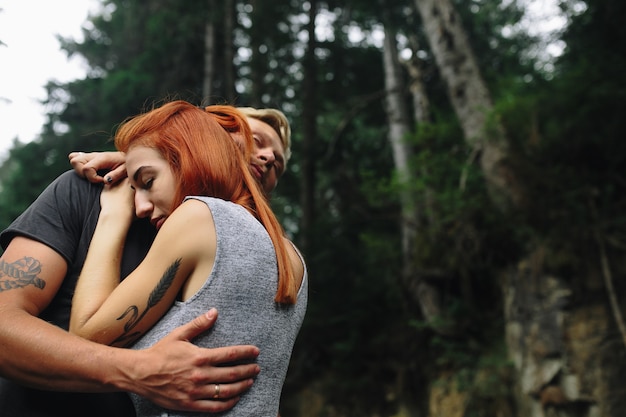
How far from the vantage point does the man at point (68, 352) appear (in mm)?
1307

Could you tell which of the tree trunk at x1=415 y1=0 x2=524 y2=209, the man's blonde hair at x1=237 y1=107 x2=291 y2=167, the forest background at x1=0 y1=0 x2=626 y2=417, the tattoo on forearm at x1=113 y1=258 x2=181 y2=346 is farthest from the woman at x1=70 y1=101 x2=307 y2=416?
the tree trunk at x1=415 y1=0 x2=524 y2=209

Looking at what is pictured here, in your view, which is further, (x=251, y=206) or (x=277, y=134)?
(x=277, y=134)

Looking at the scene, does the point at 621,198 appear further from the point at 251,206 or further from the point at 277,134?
the point at 251,206

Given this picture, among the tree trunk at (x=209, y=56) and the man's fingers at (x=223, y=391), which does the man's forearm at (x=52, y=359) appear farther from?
the tree trunk at (x=209, y=56)

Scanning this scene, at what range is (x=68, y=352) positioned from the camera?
1303 millimetres

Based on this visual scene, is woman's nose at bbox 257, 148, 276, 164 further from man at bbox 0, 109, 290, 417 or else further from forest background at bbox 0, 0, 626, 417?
man at bbox 0, 109, 290, 417

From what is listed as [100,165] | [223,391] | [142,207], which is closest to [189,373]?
[223,391]

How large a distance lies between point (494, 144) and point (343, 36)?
7349mm

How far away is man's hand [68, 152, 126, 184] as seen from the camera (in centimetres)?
171

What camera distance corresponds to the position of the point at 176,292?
141 cm

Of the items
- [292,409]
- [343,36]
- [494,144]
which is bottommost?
[292,409]

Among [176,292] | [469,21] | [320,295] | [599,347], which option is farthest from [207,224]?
[469,21]

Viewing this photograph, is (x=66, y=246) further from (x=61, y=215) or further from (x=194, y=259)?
(x=194, y=259)

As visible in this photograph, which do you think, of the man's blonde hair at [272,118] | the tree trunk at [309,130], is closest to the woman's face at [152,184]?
the man's blonde hair at [272,118]
